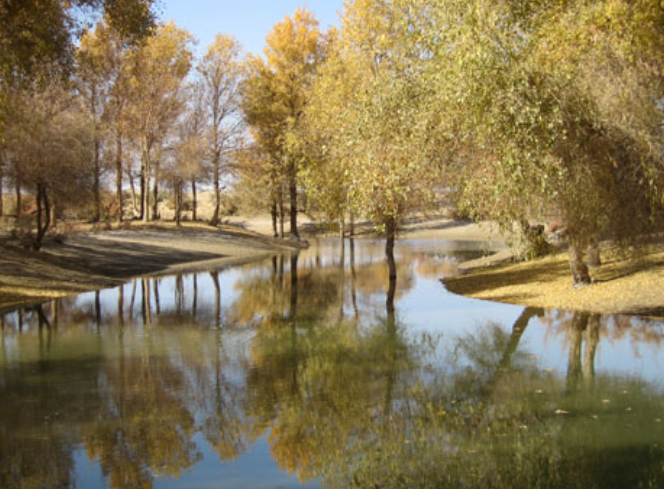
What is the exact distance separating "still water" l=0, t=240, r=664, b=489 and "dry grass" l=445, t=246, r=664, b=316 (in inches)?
32.5

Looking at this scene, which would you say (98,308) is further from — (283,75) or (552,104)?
(283,75)

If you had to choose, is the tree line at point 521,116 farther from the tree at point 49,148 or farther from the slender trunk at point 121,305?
the tree at point 49,148

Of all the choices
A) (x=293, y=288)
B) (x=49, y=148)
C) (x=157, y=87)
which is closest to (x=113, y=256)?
(x=49, y=148)

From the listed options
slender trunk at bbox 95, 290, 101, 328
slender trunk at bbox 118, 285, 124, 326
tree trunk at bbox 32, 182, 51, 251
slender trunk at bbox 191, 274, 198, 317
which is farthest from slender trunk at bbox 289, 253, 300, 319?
tree trunk at bbox 32, 182, 51, 251

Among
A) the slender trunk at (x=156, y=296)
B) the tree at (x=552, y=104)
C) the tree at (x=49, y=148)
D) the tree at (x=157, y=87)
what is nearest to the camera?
the tree at (x=552, y=104)

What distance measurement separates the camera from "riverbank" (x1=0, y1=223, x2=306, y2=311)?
22.3 meters

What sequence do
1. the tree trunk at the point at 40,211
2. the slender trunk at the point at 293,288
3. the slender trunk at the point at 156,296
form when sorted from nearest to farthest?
the slender trunk at the point at 293,288, the slender trunk at the point at 156,296, the tree trunk at the point at 40,211

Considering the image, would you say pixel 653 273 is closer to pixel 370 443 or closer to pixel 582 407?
pixel 582 407

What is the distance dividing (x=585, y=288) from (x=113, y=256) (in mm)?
20816

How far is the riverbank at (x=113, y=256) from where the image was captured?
2231 centimetres

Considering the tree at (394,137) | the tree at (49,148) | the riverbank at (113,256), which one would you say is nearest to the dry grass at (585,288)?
the tree at (394,137)

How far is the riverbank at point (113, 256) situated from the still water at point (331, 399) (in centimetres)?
366

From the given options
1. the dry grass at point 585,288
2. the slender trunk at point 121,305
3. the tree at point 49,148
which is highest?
the tree at point 49,148

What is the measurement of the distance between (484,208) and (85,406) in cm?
804
